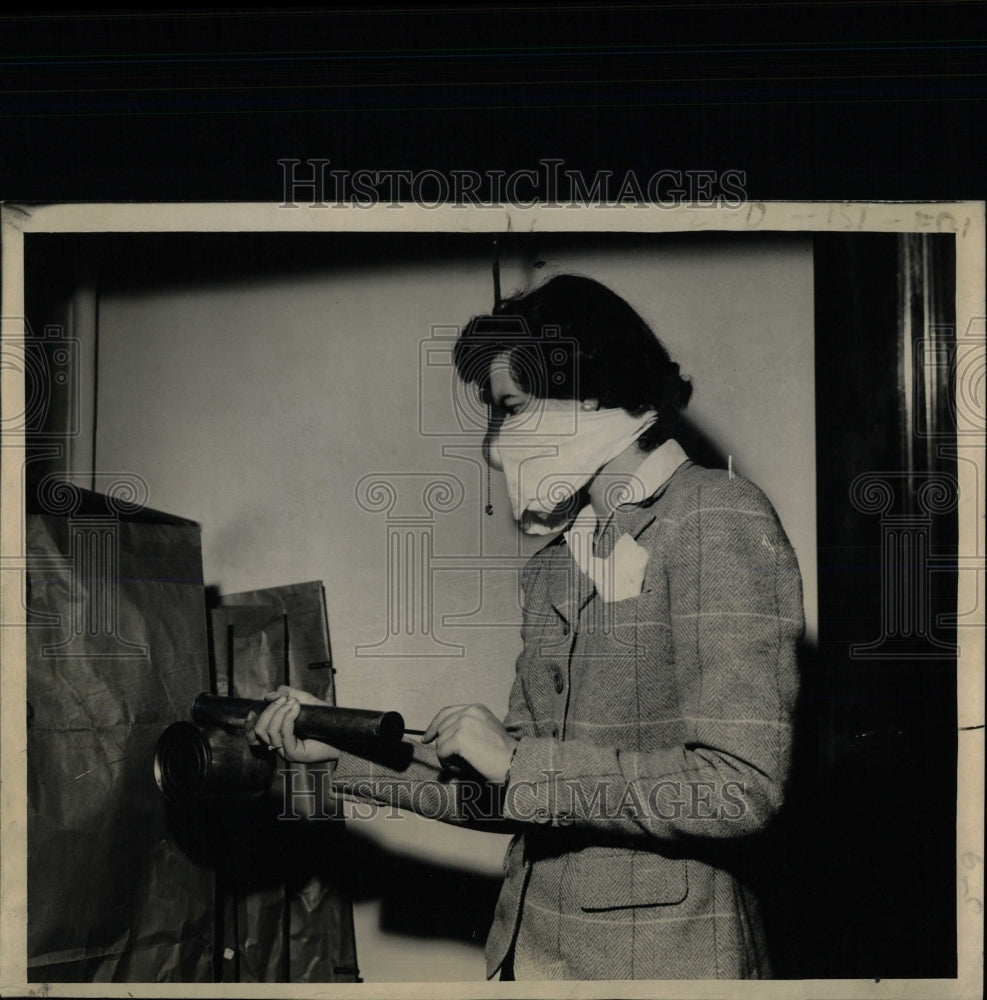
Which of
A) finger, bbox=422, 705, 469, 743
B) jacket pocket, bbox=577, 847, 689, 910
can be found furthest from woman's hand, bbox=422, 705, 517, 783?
jacket pocket, bbox=577, 847, 689, 910

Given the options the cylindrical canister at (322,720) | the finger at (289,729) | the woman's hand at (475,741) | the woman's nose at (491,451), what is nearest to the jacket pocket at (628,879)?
the woman's hand at (475,741)

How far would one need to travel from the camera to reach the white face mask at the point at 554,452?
158 centimetres

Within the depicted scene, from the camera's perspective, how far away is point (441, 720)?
158 cm

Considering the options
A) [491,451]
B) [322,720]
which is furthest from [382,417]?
[322,720]

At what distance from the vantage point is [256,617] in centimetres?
172

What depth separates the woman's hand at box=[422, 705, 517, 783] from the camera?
1.53 m

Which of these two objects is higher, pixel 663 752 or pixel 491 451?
pixel 491 451

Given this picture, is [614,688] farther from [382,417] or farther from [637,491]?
[382,417]

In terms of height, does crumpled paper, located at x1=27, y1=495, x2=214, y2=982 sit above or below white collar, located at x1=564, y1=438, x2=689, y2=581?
below

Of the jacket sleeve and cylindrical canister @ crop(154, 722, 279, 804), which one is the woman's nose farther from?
cylindrical canister @ crop(154, 722, 279, 804)

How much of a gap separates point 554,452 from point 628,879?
613 mm

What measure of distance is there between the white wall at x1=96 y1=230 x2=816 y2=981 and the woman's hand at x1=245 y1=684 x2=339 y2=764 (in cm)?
10

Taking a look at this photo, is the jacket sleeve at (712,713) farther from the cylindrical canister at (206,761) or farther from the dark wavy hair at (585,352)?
the cylindrical canister at (206,761)

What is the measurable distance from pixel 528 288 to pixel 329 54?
0.44m
